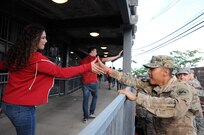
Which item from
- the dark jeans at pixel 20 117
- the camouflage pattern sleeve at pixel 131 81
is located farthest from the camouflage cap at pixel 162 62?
the dark jeans at pixel 20 117

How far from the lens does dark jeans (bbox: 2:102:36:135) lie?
251 cm

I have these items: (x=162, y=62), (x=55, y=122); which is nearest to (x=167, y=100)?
(x=162, y=62)

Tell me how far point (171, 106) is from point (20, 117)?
1.47 meters

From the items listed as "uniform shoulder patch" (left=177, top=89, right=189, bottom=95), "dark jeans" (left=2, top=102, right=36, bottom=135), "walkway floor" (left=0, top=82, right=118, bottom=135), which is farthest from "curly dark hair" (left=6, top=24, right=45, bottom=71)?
"walkway floor" (left=0, top=82, right=118, bottom=135)

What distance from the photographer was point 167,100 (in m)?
2.39

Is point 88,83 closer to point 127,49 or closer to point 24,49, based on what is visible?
point 127,49

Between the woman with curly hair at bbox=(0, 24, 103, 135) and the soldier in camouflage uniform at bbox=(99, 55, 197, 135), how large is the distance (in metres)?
A: 0.92

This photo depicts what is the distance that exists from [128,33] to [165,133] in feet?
19.5

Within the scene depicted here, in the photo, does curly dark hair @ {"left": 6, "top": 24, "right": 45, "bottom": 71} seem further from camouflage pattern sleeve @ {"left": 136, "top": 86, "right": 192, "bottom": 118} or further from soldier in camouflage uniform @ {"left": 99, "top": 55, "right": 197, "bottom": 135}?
camouflage pattern sleeve @ {"left": 136, "top": 86, "right": 192, "bottom": 118}

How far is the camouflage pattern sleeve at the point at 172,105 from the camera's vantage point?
2.33 metres

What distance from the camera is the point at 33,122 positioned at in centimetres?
263

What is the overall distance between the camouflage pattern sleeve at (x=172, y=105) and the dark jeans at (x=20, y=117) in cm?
118

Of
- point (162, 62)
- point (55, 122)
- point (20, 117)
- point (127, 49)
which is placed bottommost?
point (55, 122)

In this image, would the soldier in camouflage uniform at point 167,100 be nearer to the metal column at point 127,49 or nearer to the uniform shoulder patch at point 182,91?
the uniform shoulder patch at point 182,91
